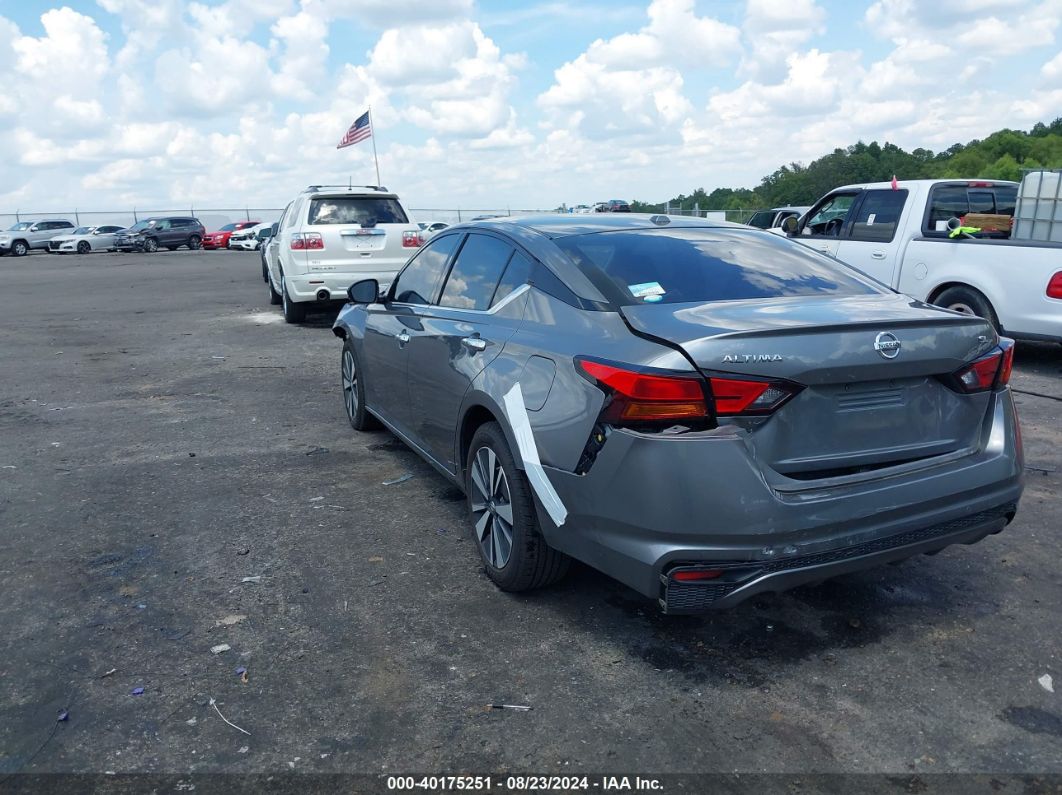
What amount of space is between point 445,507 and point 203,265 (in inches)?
1106

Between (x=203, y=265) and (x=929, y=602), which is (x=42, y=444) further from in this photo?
(x=203, y=265)

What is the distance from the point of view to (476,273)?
4754 millimetres

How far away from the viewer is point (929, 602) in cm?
391

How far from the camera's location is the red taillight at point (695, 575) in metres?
3.12

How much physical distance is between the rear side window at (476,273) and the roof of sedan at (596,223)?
0.14 m

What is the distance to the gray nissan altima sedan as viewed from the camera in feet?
10.1

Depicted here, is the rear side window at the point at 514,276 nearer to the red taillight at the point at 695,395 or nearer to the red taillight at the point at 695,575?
the red taillight at the point at 695,395

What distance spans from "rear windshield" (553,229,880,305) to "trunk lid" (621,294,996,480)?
221mm

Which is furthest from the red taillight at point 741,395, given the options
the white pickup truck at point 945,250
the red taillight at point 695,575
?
the white pickup truck at point 945,250

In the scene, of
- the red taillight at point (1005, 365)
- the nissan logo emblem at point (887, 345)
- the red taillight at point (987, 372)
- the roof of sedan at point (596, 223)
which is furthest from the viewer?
the roof of sedan at point (596, 223)

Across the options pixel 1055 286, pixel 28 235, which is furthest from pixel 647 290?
pixel 28 235

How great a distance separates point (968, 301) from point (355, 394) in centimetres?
625

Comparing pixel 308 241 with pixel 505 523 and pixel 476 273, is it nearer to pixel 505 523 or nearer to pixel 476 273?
pixel 476 273

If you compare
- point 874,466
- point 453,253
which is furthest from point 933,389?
point 453,253
